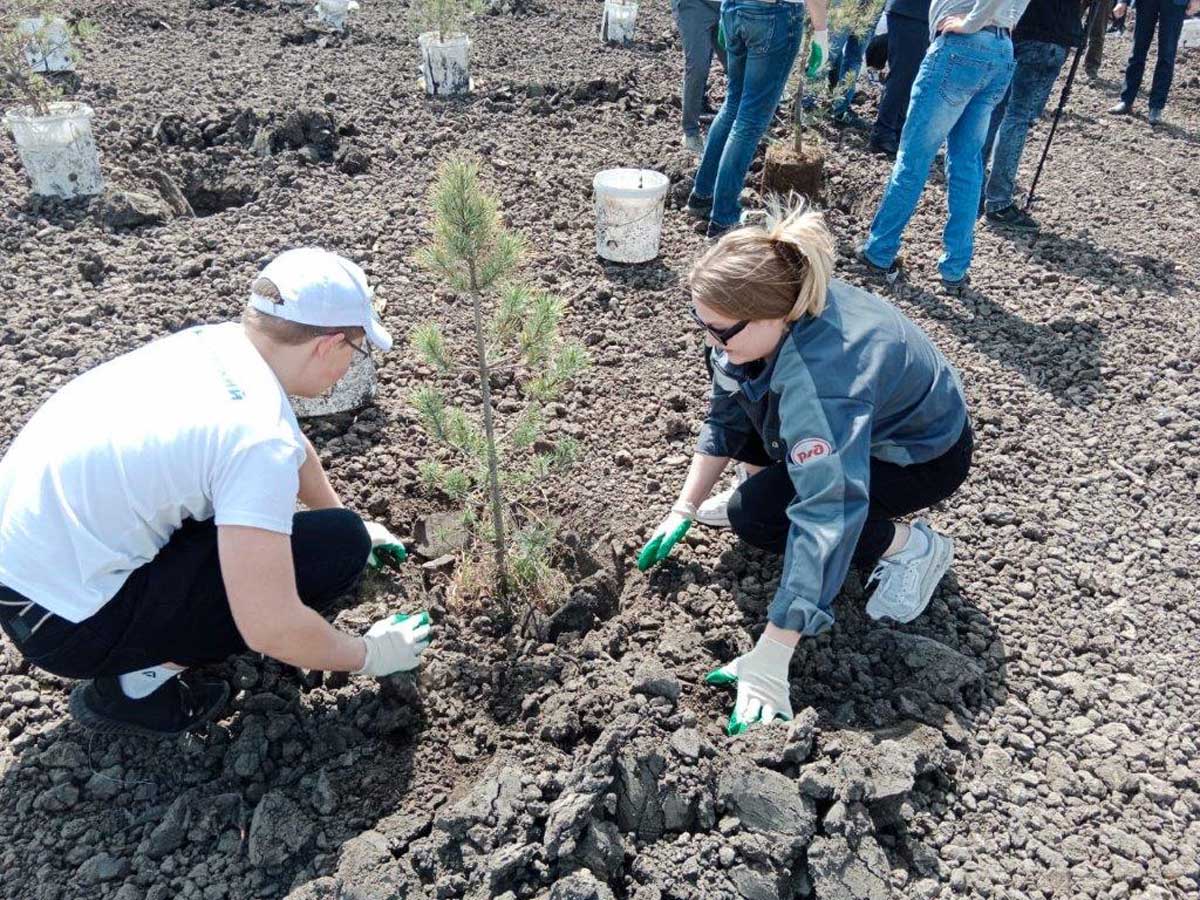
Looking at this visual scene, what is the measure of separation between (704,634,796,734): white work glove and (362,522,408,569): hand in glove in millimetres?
1095

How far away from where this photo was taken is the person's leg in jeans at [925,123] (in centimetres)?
405

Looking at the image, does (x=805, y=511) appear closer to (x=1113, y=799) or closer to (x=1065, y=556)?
(x=1113, y=799)

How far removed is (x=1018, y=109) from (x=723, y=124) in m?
1.69

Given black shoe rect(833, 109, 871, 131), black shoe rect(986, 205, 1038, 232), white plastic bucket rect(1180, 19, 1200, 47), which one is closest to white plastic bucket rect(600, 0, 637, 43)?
black shoe rect(833, 109, 871, 131)

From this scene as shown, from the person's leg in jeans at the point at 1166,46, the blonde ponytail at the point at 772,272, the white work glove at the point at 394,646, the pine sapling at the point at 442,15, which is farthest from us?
the person's leg in jeans at the point at 1166,46

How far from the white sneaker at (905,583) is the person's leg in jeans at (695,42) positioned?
12.5 feet

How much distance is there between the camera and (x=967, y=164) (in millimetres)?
4359

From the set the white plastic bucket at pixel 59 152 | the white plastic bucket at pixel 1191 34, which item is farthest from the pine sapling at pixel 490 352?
the white plastic bucket at pixel 1191 34

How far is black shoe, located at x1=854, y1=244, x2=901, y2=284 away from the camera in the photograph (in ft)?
15.1

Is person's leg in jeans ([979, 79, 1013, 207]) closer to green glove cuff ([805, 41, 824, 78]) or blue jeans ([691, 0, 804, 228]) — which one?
green glove cuff ([805, 41, 824, 78])

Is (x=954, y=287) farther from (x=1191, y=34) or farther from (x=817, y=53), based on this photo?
(x=1191, y=34)

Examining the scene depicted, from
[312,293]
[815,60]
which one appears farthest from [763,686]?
[815,60]

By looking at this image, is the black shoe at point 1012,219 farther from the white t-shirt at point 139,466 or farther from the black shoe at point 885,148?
the white t-shirt at point 139,466

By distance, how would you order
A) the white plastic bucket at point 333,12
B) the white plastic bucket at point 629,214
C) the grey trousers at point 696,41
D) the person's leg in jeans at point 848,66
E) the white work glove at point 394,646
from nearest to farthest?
the white work glove at point 394,646
the white plastic bucket at point 629,214
the grey trousers at point 696,41
the person's leg in jeans at point 848,66
the white plastic bucket at point 333,12
